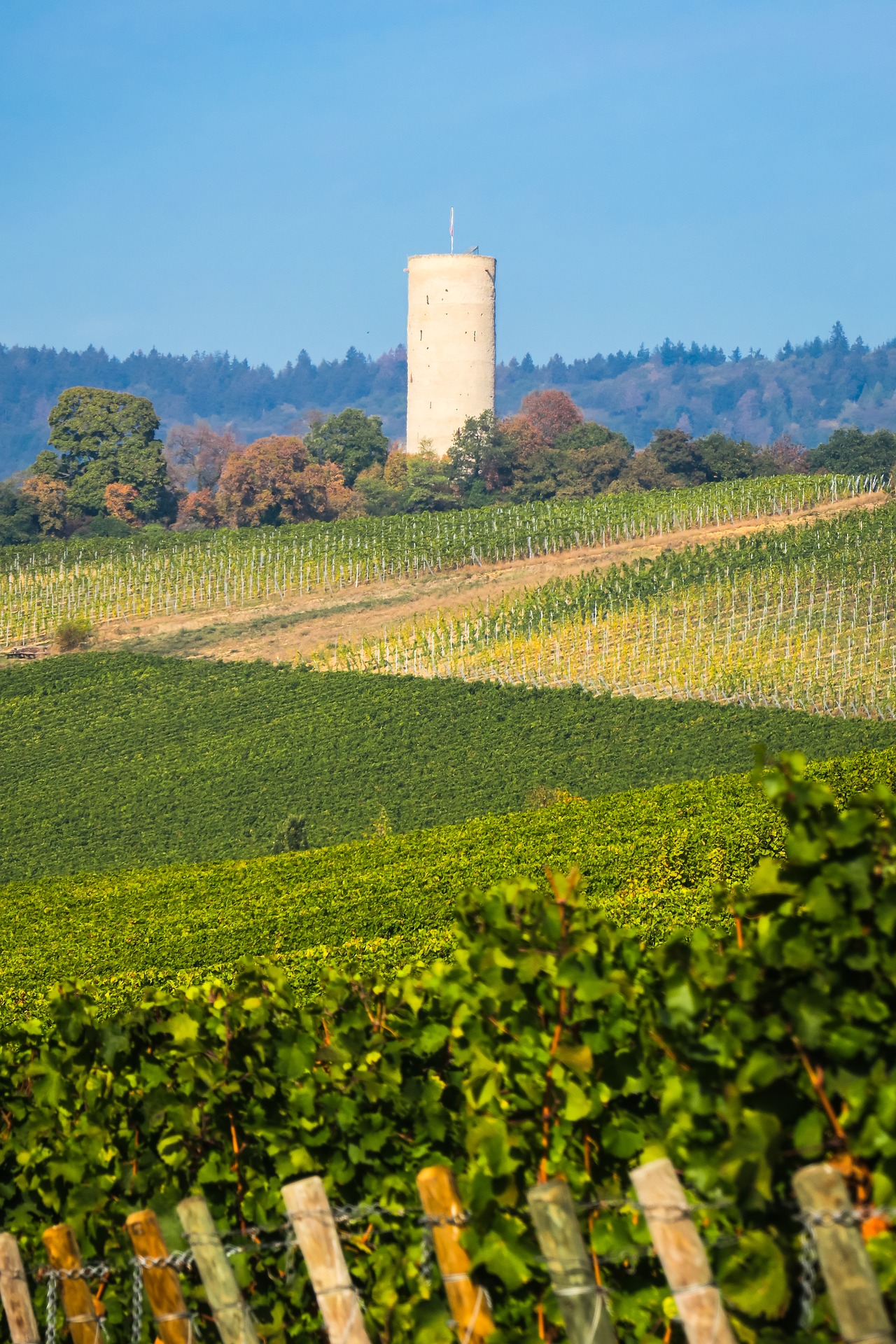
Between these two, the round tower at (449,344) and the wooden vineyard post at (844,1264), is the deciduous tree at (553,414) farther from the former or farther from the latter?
→ the wooden vineyard post at (844,1264)

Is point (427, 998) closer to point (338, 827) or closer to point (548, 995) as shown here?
point (548, 995)

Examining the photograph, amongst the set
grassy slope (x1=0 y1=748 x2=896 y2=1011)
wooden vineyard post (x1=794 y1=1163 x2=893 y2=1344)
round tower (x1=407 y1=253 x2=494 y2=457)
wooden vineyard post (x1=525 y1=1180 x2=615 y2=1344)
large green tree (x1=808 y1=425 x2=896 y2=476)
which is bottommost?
grassy slope (x1=0 y1=748 x2=896 y2=1011)

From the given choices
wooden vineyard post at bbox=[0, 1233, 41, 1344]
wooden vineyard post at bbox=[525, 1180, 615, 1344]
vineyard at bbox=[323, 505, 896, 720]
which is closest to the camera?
wooden vineyard post at bbox=[525, 1180, 615, 1344]

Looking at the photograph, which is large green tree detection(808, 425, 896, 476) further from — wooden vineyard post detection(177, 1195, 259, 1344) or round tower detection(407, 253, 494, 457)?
wooden vineyard post detection(177, 1195, 259, 1344)

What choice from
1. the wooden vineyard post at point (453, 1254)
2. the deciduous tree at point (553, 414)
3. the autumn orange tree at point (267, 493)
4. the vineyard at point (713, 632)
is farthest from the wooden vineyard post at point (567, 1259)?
the deciduous tree at point (553, 414)

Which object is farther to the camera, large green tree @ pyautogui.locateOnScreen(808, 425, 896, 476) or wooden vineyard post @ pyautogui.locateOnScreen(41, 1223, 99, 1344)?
large green tree @ pyautogui.locateOnScreen(808, 425, 896, 476)

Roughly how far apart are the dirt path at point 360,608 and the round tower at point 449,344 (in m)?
46.3

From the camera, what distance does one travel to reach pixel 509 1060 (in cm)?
454

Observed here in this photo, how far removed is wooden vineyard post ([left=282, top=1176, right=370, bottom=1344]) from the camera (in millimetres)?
4027

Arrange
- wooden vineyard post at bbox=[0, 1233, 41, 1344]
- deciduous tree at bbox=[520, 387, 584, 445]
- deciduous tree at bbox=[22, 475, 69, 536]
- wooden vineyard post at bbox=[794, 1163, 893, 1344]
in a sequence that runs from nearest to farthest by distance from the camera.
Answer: wooden vineyard post at bbox=[794, 1163, 893, 1344] < wooden vineyard post at bbox=[0, 1233, 41, 1344] < deciduous tree at bbox=[22, 475, 69, 536] < deciduous tree at bbox=[520, 387, 584, 445]

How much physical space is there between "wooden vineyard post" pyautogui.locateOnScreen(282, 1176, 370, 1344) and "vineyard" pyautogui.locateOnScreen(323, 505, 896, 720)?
36.0 meters

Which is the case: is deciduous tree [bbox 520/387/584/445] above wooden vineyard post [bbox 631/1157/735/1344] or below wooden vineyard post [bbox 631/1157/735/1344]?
above

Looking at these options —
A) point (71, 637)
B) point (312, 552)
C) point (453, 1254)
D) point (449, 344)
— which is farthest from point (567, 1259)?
point (449, 344)

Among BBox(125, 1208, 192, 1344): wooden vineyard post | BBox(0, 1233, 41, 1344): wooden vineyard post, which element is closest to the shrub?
BBox(0, 1233, 41, 1344): wooden vineyard post
